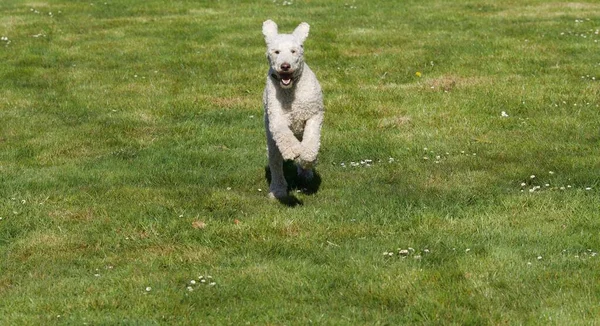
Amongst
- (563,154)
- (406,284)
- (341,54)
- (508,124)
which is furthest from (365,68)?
(406,284)

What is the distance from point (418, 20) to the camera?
75.3ft

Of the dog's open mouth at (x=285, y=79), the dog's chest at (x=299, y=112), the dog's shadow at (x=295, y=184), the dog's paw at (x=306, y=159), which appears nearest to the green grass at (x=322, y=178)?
the dog's shadow at (x=295, y=184)

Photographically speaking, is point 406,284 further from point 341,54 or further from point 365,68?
point 341,54

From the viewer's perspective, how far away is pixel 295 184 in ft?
39.0

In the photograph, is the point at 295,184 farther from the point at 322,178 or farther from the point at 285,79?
the point at 285,79

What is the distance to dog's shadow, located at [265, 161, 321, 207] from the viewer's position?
1116cm

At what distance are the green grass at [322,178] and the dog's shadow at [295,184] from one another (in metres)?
0.10

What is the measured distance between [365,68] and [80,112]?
5.59 m

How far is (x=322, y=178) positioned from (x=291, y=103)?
4.93 ft

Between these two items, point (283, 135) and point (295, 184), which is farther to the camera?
point (295, 184)

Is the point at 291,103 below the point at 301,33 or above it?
below

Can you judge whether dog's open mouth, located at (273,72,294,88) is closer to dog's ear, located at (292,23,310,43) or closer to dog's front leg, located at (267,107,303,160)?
dog's front leg, located at (267,107,303,160)

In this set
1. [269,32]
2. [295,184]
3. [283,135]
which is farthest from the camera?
[295,184]

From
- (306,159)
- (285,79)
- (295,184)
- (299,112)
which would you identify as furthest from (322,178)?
(285,79)
